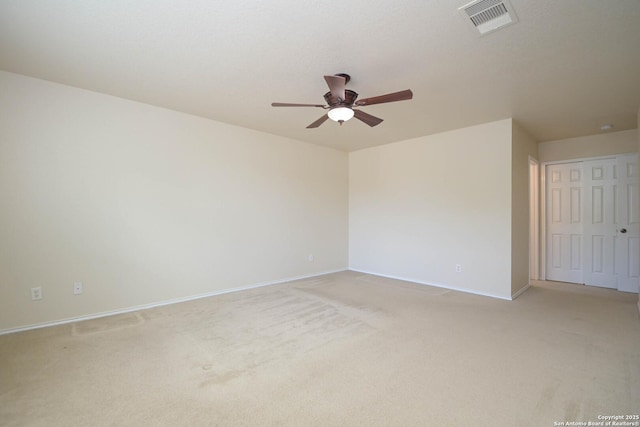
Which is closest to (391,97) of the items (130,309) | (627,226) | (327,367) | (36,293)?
(327,367)

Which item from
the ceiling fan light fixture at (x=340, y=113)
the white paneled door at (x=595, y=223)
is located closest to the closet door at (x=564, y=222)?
the white paneled door at (x=595, y=223)

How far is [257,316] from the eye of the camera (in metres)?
3.30

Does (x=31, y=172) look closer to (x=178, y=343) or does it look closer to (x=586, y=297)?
(x=178, y=343)

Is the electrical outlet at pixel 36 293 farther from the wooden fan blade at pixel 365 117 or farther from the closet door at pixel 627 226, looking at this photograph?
the closet door at pixel 627 226

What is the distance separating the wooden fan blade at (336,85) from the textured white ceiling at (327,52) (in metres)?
0.27

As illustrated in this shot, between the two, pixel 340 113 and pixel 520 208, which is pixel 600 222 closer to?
pixel 520 208

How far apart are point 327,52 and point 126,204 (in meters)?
2.85

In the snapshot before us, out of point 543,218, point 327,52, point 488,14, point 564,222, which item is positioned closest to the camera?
point 488,14

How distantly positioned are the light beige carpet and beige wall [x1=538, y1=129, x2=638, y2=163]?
2.41 meters

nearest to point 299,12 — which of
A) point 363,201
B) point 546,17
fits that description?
point 546,17

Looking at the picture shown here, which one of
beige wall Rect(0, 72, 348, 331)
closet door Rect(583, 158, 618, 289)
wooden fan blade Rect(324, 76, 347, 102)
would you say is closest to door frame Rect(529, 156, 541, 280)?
closet door Rect(583, 158, 618, 289)

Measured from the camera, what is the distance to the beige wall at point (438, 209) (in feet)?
13.5

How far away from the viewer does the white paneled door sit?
4414 mm

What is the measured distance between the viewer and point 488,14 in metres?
1.91
